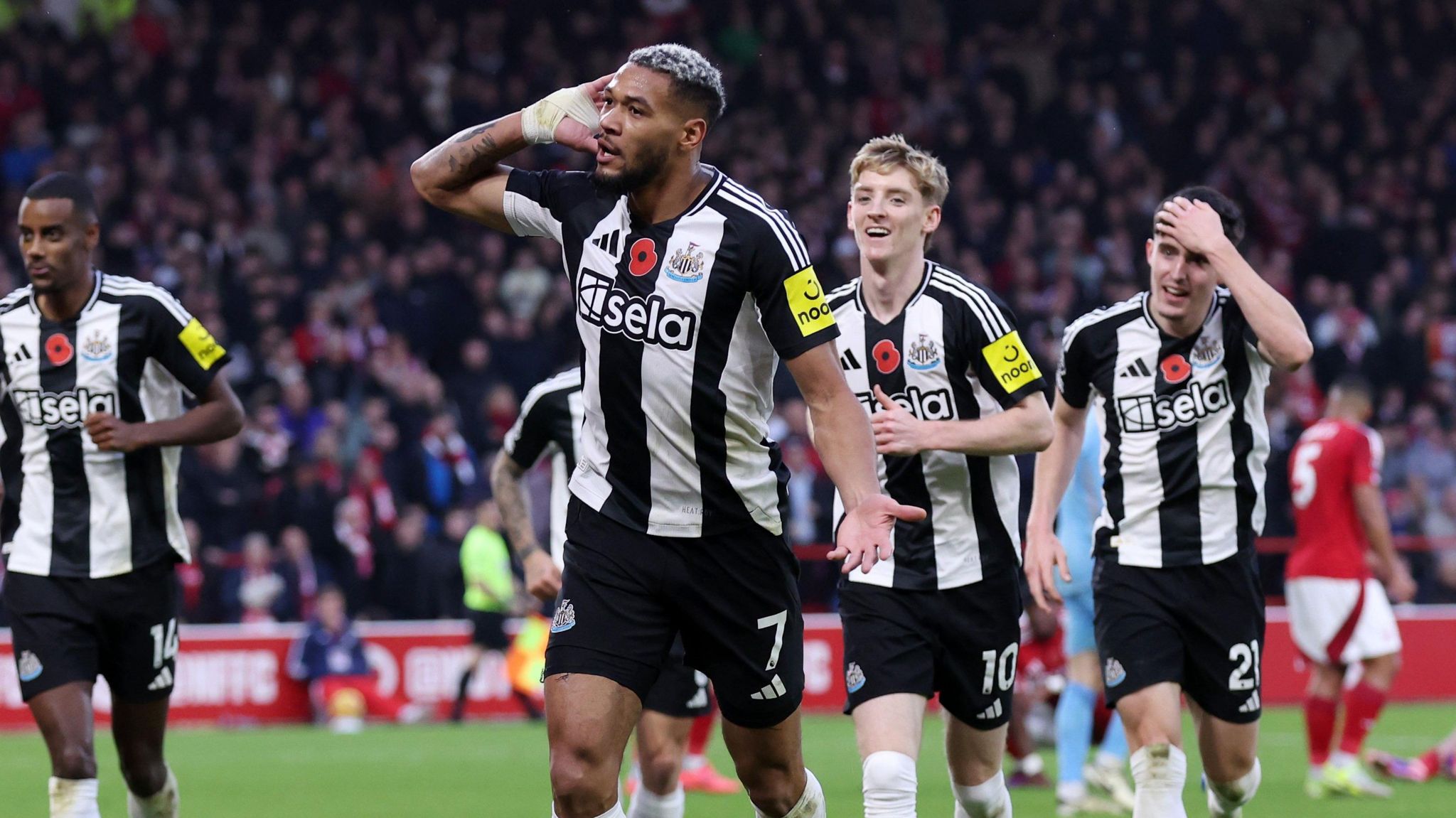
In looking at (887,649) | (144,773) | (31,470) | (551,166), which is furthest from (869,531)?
(551,166)

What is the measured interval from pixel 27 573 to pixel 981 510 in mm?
3574

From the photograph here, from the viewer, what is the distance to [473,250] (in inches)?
813

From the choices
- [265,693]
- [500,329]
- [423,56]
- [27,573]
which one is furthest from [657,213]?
[423,56]

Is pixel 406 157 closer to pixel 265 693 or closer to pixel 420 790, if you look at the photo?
pixel 265 693

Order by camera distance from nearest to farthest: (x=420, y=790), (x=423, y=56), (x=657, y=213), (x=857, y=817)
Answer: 1. (x=657, y=213)
2. (x=857, y=817)
3. (x=420, y=790)
4. (x=423, y=56)

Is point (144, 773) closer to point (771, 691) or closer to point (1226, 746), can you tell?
point (771, 691)

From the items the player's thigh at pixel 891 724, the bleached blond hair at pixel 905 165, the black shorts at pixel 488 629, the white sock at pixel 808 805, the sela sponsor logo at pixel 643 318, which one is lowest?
the black shorts at pixel 488 629

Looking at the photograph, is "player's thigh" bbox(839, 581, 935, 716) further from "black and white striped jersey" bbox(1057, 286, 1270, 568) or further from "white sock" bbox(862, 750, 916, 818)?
"black and white striped jersey" bbox(1057, 286, 1270, 568)

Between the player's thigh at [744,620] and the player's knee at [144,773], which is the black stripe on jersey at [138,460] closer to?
the player's knee at [144,773]

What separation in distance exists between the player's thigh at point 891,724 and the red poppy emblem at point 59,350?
10.8 ft

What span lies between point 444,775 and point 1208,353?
6.96 metres

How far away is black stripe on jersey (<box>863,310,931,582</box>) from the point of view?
263 inches

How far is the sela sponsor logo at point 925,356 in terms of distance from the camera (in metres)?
6.74

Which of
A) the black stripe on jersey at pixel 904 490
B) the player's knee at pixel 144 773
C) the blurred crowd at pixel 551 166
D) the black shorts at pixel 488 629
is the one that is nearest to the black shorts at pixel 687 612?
the black stripe on jersey at pixel 904 490
